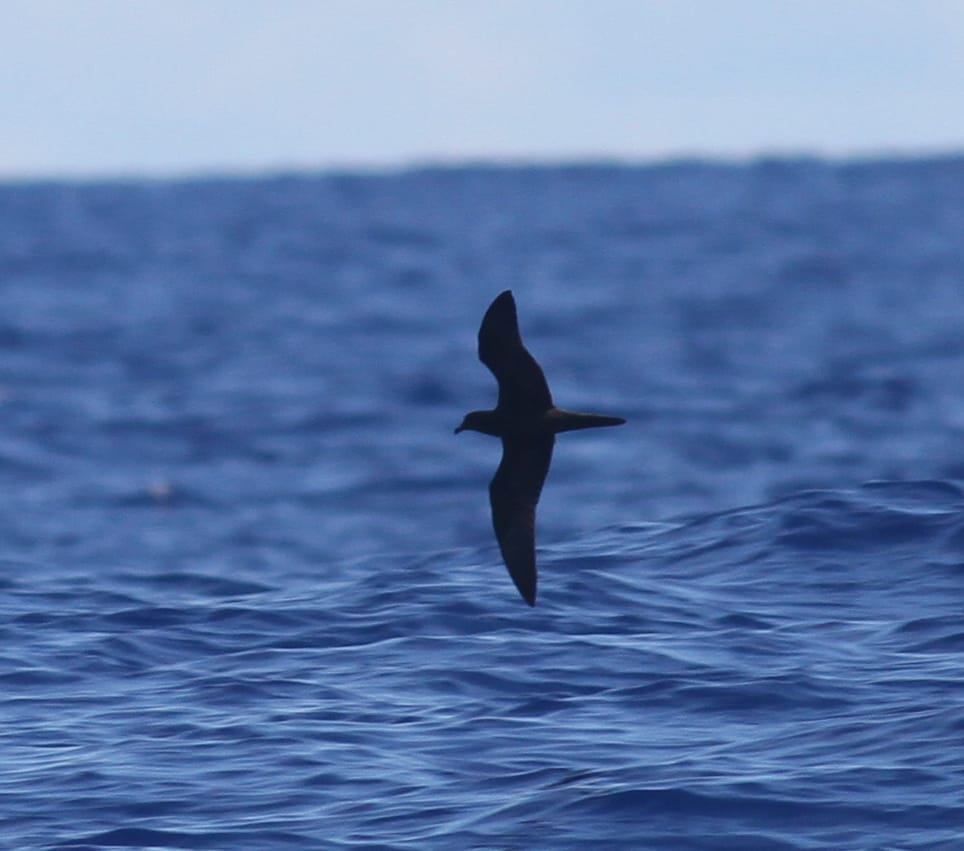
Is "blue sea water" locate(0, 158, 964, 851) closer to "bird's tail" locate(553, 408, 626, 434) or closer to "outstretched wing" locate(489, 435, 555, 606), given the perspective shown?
"outstretched wing" locate(489, 435, 555, 606)

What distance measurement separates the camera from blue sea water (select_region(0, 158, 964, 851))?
31.7ft

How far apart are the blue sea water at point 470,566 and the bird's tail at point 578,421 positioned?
1429 mm

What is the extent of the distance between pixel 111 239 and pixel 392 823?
8879cm

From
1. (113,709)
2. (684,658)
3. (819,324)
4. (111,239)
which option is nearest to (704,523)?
(684,658)

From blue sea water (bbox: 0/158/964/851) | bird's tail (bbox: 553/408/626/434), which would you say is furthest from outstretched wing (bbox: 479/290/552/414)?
blue sea water (bbox: 0/158/964/851)

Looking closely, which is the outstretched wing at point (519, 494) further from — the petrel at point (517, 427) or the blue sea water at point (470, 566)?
the blue sea water at point (470, 566)

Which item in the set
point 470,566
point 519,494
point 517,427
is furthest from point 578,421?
point 470,566

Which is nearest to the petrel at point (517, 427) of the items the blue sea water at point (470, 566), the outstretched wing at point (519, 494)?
the outstretched wing at point (519, 494)

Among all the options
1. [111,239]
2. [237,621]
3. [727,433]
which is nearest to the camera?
[237,621]

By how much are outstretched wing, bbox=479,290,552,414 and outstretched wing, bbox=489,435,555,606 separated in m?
0.23

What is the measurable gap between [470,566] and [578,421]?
12.5 feet

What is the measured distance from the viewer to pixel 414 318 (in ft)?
172

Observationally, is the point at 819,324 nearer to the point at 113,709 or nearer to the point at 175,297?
the point at 175,297

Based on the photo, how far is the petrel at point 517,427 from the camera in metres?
11.0
